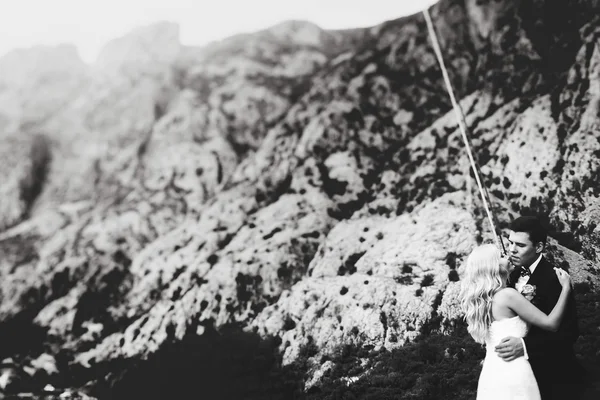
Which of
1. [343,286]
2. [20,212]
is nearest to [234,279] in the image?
[343,286]

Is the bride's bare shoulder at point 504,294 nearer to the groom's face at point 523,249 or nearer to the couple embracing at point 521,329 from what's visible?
the couple embracing at point 521,329

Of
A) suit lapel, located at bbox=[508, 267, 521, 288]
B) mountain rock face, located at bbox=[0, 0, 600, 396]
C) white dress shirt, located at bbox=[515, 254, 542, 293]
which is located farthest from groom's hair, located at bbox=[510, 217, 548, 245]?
mountain rock face, located at bbox=[0, 0, 600, 396]

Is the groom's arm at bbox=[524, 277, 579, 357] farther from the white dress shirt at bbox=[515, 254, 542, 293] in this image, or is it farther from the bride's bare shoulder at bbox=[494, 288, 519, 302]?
the bride's bare shoulder at bbox=[494, 288, 519, 302]

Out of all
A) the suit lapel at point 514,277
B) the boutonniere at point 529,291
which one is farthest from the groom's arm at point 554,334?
the suit lapel at point 514,277

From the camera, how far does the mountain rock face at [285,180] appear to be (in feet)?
32.7

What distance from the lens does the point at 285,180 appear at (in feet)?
46.7

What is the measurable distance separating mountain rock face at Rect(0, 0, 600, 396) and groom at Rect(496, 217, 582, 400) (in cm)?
403

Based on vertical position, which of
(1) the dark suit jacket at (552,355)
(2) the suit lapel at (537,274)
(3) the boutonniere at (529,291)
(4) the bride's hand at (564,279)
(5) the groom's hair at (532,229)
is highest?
(5) the groom's hair at (532,229)

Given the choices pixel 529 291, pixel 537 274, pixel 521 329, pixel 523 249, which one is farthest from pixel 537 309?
pixel 523 249

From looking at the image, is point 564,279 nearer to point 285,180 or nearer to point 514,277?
point 514,277

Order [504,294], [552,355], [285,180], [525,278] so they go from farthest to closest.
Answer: [285,180] < [525,278] < [552,355] < [504,294]

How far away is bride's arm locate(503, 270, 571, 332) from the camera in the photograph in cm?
426

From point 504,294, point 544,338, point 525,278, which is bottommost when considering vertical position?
point 544,338

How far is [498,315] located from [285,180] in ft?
33.1
